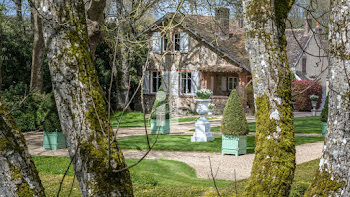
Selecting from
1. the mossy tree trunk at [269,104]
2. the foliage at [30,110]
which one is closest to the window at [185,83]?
the foliage at [30,110]

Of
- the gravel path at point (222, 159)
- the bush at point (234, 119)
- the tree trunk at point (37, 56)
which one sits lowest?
the gravel path at point (222, 159)

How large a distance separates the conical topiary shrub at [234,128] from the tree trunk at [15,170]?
323 inches

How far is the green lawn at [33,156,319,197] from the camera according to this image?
622 cm

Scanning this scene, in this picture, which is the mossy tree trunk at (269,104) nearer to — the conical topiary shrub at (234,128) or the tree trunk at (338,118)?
the tree trunk at (338,118)

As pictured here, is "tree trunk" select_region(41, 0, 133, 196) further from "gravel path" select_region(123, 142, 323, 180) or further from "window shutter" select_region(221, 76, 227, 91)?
"window shutter" select_region(221, 76, 227, 91)

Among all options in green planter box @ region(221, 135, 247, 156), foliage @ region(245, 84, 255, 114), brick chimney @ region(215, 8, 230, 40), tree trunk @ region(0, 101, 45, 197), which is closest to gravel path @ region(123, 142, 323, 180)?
green planter box @ region(221, 135, 247, 156)

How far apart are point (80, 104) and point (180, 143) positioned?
9.68 meters

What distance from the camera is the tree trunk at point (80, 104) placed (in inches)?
92.4

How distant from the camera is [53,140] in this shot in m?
10.8

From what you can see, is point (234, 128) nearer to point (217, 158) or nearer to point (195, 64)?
point (217, 158)

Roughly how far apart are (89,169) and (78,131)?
0.23m

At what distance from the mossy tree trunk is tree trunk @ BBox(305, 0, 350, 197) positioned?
13.7 inches

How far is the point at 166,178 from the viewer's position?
25.9 feet

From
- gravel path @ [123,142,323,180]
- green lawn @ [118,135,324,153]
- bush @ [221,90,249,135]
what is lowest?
gravel path @ [123,142,323,180]
